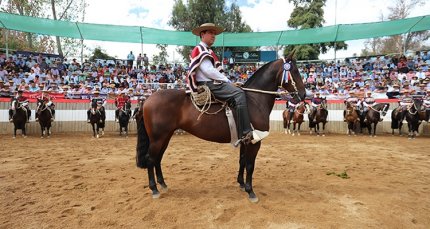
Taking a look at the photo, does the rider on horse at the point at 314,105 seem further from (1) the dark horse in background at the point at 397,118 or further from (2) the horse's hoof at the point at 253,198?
(2) the horse's hoof at the point at 253,198

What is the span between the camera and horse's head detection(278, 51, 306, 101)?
16.3 feet

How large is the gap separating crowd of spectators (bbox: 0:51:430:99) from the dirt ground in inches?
351

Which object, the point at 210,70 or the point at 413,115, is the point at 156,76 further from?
the point at 210,70

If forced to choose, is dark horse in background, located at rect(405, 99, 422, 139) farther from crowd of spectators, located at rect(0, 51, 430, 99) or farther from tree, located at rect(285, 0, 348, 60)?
tree, located at rect(285, 0, 348, 60)

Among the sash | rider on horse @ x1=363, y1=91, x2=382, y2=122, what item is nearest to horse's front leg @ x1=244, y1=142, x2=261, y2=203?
the sash

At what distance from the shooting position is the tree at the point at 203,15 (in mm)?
33531

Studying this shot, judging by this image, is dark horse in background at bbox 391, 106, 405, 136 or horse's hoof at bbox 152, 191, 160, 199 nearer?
horse's hoof at bbox 152, 191, 160, 199

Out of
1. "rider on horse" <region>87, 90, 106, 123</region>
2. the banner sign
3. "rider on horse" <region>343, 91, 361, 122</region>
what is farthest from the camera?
the banner sign

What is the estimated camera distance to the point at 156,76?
844 inches

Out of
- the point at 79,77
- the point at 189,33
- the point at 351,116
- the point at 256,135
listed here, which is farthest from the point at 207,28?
the point at 189,33

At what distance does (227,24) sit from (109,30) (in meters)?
17.9

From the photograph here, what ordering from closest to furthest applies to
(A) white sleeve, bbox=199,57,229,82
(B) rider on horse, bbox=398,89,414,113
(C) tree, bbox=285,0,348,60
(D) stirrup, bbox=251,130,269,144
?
1. (D) stirrup, bbox=251,130,269,144
2. (A) white sleeve, bbox=199,57,229,82
3. (B) rider on horse, bbox=398,89,414,113
4. (C) tree, bbox=285,0,348,60

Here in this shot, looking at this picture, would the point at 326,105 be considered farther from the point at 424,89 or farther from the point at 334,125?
the point at 424,89

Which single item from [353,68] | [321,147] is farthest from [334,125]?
[353,68]
